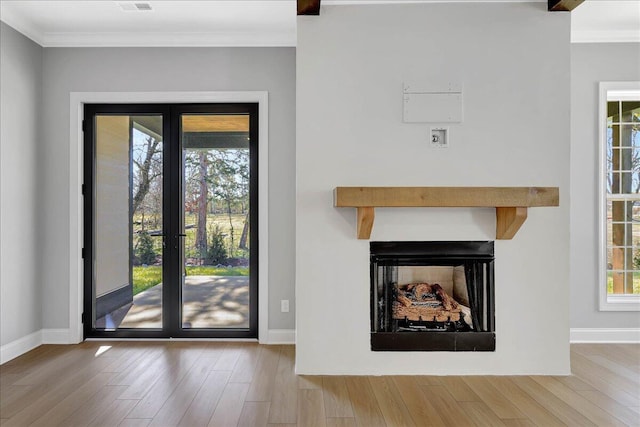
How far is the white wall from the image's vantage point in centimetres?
293

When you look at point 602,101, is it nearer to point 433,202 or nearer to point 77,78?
point 433,202

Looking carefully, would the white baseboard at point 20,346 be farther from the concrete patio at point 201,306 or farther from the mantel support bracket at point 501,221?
the mantel support bracket at point 501,221

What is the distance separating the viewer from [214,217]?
3.74 metres

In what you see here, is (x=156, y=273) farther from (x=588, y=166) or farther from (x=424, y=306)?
(x=588, y=166)

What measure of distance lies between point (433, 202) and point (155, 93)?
2.59 metres

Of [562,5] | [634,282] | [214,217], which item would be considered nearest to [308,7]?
[562,5]

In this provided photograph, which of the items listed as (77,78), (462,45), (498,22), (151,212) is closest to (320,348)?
(151,212)

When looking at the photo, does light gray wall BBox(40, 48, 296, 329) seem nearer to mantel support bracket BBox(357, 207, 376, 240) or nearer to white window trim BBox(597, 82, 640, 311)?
mantel support bracket BBox(357, 207, 376, 240)

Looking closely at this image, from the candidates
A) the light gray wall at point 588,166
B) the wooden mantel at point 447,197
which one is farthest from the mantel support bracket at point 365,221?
the light gray wall at point 588,166

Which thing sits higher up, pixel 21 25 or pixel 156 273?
pixel 21 25

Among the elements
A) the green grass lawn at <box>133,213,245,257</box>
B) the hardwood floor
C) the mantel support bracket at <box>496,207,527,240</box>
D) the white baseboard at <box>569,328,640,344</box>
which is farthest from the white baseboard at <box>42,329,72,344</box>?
the white baseboard at <box>569,328,640,344</box>

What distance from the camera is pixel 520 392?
8.64 ft

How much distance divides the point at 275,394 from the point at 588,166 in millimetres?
3239

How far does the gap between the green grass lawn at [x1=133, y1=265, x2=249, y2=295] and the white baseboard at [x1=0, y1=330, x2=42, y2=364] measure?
876 millimetres
